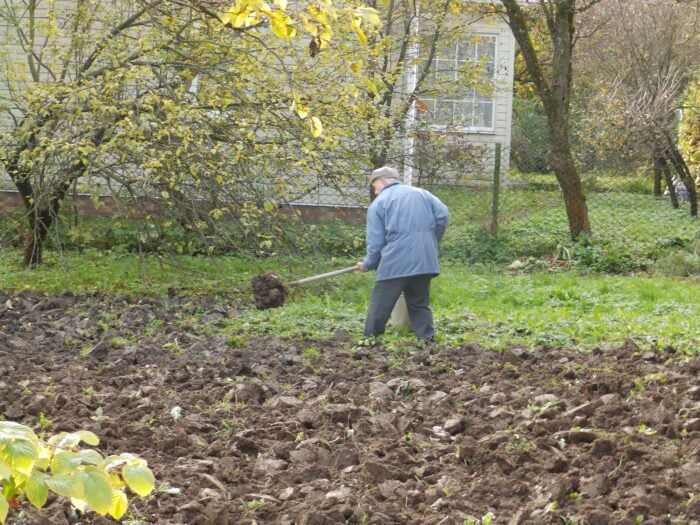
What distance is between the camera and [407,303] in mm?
9078

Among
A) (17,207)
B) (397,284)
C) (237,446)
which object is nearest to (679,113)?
(17,207)

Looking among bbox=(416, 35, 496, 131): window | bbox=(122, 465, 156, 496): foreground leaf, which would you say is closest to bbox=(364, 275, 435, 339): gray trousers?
bbox=(122, 465, 156, 496): foreground leaf

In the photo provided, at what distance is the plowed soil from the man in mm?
514

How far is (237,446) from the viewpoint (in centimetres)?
559

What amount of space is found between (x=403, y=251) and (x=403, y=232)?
0.55ft

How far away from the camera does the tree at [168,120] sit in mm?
10641

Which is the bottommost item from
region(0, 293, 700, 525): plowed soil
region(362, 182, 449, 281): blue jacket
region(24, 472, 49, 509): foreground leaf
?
region(0, 293, 700, 525): plowed soil

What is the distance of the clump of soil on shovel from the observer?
428 inches

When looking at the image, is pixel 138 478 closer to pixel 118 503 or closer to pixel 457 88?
pixel 118 503

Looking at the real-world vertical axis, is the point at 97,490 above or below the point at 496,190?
below

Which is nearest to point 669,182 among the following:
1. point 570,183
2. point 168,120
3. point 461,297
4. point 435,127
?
point 570,183

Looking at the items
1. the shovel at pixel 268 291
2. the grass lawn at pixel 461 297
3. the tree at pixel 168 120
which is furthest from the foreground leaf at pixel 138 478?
the shovel at pixel 268 291

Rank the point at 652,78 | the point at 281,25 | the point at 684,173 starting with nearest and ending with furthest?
the point at 281,25 < the point at 684,173 < the point at 652,78

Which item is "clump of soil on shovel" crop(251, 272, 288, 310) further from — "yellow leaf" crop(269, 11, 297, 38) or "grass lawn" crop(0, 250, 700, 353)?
"yellow leaf" crop(269, 11, 297, 38)
